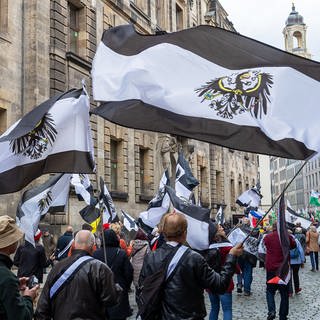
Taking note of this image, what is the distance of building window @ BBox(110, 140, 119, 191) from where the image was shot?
23591 millimetres

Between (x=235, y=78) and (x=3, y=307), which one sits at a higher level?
(x=235, y=78)

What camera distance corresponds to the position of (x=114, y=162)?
78.0 feet

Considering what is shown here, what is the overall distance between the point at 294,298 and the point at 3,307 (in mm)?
9813

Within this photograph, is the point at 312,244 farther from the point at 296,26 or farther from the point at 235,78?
the point at 296,26

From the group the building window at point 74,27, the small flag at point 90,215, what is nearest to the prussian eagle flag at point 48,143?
the small flag at point 90,215

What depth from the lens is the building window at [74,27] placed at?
21406 millimetres

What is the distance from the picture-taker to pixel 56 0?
64.2ft

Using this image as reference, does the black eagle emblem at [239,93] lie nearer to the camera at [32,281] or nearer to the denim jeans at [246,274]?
the camera at [32,281]

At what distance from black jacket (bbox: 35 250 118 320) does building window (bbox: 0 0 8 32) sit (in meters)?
14.0

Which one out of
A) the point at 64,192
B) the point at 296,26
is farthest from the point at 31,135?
the point at 296,26

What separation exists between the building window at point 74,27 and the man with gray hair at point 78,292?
690 inches

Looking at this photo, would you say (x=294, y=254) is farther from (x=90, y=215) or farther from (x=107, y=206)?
(x=90, y=215)

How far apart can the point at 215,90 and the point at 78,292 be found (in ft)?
6.85

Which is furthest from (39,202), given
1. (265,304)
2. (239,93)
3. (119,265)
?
(265,304)
